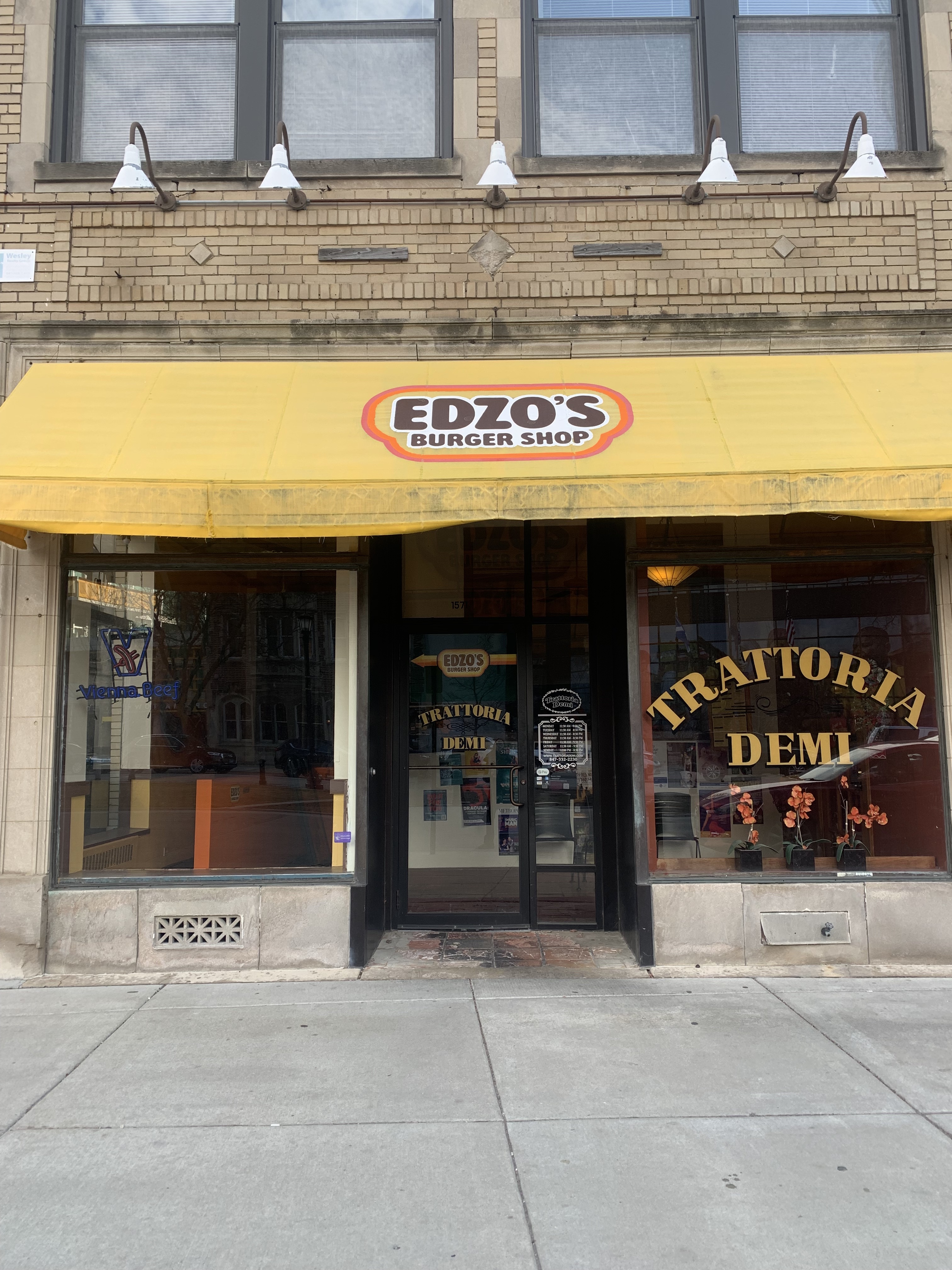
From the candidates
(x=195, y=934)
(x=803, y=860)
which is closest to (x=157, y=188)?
(x=195, y=934)

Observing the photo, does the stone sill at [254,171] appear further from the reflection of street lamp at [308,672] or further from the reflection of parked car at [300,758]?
the reflection of parked car at [300,758]

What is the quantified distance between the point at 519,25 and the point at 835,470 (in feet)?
14.5

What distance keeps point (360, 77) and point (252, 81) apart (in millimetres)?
835

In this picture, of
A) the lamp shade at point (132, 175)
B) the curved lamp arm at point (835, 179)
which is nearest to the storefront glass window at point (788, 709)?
the curved lamp arm at point (835, 179)

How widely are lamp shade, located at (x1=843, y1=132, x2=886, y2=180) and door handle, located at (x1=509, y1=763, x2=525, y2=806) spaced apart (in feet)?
15.5

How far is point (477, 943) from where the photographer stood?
6.75m

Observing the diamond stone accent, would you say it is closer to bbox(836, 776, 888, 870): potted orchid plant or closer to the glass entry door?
the glass entry door

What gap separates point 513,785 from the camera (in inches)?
284

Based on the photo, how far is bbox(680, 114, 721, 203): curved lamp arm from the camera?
258 inches

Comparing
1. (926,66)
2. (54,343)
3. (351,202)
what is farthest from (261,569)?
(926,66)

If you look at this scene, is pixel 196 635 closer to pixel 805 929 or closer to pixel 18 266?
pixel 18 266

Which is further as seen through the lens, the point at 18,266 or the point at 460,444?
the point at 18,266

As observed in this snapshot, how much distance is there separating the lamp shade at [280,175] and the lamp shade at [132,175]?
769mm

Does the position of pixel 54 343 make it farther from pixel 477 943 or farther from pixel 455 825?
pixel 477 943
